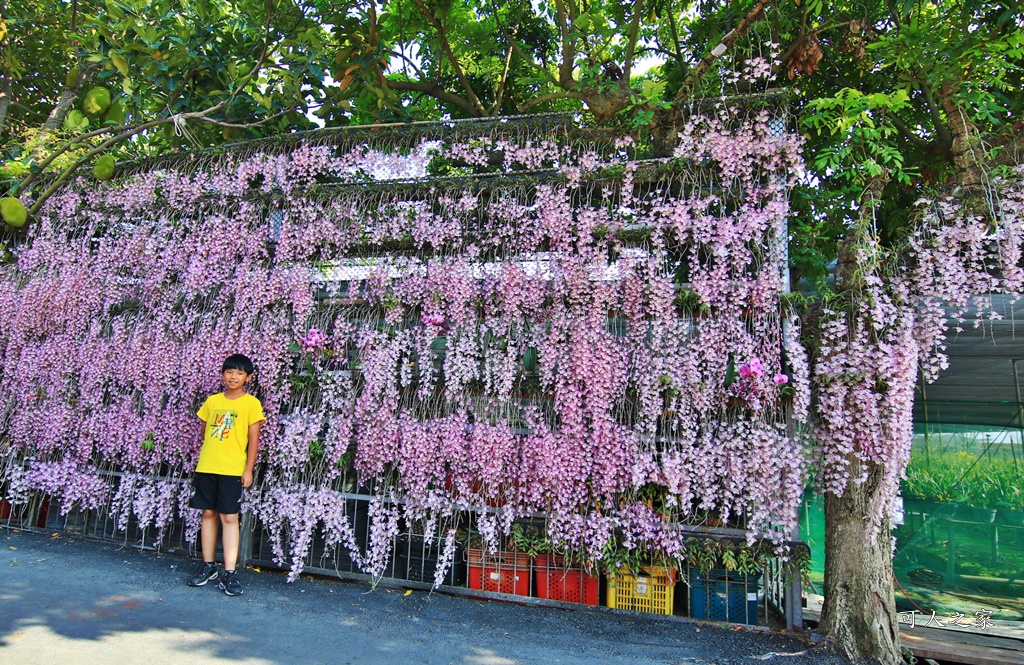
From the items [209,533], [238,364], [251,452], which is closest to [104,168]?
[238,364]

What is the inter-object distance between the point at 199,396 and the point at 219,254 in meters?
1.29

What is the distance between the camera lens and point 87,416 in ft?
17.8

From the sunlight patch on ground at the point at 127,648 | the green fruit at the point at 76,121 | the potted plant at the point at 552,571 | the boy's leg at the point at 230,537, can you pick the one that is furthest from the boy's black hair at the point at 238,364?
the green fruit at the point at 76,121

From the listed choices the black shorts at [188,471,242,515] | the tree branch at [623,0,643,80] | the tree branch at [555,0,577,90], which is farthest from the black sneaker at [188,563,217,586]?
the tree branch at [623,0,643,80]

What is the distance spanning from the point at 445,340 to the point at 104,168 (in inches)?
164

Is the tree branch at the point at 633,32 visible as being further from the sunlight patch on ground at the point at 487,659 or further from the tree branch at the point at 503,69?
the sunlight patch on ground at the point at 487,659

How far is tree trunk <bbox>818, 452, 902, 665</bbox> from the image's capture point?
3.66 m

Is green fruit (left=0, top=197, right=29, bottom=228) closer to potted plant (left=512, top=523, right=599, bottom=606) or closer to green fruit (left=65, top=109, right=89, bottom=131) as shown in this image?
green fruit (left=65, top=109, right=89, bottom=131)

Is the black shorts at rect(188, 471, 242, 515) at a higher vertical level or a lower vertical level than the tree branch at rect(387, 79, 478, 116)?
lower

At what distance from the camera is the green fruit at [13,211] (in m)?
6.14

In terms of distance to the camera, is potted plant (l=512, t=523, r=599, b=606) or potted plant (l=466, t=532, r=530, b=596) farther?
potted plant (l=466, t=532, r=530, b=596)

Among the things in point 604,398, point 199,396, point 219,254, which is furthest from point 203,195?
point 604,398

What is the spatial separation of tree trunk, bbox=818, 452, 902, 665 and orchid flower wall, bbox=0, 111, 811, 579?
0.35 meters

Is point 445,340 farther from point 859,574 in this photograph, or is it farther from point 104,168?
point 104,168
